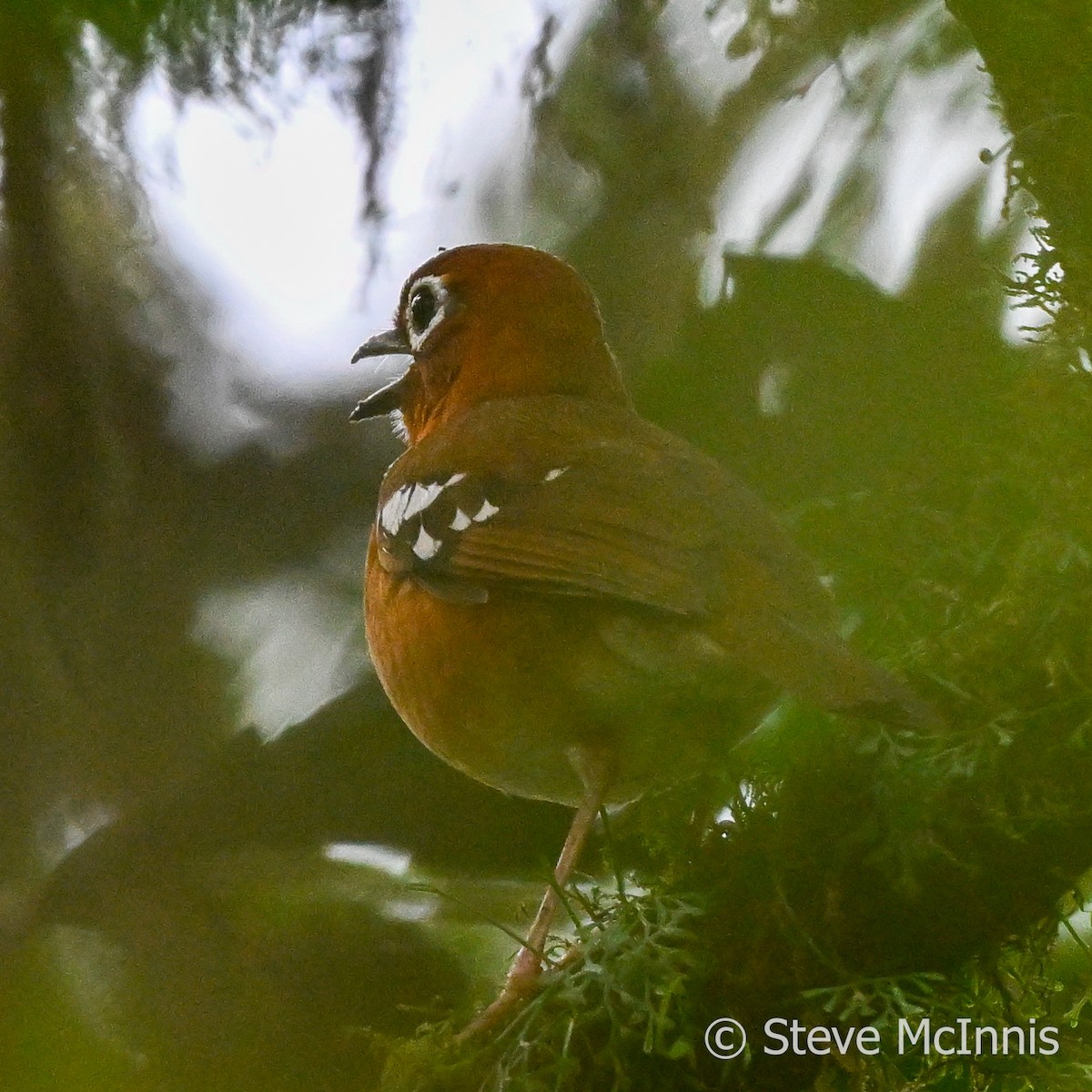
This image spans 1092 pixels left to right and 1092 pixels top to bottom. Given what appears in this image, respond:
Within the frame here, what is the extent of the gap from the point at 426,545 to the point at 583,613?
0.16m

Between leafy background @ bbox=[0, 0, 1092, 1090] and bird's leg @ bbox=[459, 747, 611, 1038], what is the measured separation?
28mm

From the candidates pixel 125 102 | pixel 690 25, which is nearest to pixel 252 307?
pixel 125 102

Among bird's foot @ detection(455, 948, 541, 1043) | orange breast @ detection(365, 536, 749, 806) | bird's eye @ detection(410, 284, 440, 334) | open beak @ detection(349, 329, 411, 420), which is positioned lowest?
bird's foot @ detection(455, 948, 541, 1043)

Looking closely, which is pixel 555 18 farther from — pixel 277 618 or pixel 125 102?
pixel 277 618

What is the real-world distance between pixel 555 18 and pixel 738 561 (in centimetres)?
71

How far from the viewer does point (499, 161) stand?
117 cm

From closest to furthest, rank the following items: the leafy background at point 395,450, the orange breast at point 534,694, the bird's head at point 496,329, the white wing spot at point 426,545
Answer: the leafy background at point 395,450 < the orange breast at point 534,694 < the white wing spot at point 426,545 < the bird's head at point 496,329

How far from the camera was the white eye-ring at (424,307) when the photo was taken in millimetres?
1067

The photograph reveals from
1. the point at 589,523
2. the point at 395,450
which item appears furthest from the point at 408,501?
the point at 395,450

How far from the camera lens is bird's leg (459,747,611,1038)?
69 cm

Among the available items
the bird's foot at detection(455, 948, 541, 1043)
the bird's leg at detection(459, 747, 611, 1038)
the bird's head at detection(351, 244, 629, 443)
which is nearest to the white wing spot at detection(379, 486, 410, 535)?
the bird's head at detection(351, 244, 629, 443)

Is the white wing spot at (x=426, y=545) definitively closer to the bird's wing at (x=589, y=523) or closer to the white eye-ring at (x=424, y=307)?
the bird's wing at (x=589, y=523)

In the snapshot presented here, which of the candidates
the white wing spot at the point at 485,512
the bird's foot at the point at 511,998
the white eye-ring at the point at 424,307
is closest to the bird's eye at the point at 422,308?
the white eye-ring at the point at 424,307

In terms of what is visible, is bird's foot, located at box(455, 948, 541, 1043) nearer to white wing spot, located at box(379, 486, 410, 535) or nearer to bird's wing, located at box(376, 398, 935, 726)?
bird's wing, located at box(376, 398, 935, 726)
